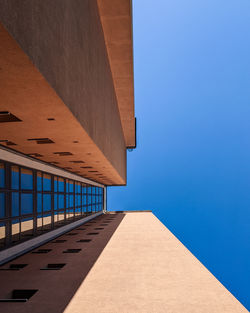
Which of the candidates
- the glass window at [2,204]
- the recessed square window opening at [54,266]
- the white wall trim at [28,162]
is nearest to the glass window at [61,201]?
the white wall trim at [28,162]

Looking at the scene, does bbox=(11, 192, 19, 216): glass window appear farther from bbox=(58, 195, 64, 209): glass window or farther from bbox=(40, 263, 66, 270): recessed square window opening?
bbox=(58, 195, 64, 209): glass window

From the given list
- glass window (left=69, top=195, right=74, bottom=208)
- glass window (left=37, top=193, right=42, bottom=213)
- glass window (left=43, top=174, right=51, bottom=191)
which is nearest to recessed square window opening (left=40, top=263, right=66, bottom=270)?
glass window (left=37, top=193, right=42, bottom=213)

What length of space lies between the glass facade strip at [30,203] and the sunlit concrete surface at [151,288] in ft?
13.4

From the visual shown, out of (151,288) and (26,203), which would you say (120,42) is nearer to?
(26,203)

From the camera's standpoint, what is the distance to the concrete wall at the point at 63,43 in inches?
150

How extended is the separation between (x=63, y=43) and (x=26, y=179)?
9020mm

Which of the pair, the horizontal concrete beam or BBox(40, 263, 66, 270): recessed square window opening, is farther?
the horizontal concrete beam

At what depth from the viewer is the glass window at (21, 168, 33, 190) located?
12.8 meters

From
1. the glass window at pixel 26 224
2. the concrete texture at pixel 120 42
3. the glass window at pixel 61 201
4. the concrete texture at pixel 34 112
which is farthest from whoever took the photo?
the glass window at pixel 61 201

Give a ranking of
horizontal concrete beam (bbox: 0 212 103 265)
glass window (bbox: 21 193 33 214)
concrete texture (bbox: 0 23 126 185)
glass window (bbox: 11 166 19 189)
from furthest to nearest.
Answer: glass window (bbox: 21 193 33 214) → glass window (bbox: 11 166 19 189) → horizontal concrete beam (bbox: 0 212 103 265) → concrete texture (bbox: 0 23 126 185)

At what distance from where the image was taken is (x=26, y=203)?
13.1 meters

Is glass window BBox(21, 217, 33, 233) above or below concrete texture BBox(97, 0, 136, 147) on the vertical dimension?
below

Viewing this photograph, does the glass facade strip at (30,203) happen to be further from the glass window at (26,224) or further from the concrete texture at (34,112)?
the concrete texture at (34,112)

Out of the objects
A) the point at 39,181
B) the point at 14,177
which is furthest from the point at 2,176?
the point at 39,181
